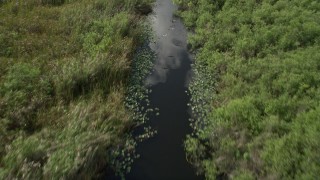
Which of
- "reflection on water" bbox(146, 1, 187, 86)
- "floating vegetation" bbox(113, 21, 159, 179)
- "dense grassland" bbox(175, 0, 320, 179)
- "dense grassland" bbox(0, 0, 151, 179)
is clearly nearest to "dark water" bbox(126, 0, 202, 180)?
"reflection on water" bbox(146, 1, 187, 86)

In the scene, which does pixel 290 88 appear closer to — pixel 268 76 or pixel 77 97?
pixel 268 76

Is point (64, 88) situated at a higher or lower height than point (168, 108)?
higher

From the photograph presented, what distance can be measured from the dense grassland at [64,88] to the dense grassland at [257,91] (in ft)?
7.99

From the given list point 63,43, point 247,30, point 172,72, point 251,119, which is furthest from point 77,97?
point 247,30

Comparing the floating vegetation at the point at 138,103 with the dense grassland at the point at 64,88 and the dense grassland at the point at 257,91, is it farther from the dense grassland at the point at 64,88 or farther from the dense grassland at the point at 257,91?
the dense grassland at the point at 257,91

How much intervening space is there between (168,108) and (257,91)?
281 centimetres

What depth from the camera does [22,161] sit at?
6.57m

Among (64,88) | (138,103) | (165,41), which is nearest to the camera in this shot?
(64,88)

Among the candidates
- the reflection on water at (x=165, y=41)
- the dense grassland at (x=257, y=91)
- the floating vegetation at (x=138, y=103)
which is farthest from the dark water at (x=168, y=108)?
the dense grassland at (x=257, y=91)

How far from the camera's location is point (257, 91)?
955cm

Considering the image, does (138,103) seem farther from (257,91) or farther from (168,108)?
(257,91)

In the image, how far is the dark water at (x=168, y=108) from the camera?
325 inches

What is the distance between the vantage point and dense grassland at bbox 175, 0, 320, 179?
7.02 m

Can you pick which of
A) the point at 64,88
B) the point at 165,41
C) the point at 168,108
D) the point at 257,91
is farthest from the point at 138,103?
the point at 165,41
